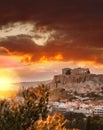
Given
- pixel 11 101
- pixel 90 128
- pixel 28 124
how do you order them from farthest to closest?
pixel 90 128
pixel 11 101
pixel 28 124

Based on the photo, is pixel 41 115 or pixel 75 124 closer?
pixel 41 115

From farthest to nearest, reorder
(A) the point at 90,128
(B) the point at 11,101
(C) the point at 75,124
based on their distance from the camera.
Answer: (C) the point at 75,124 → (A) the point at 90,128 → (B) the point at 11,101

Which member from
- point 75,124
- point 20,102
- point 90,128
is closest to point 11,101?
point 20,102

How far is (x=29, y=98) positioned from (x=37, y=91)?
103 centimetres

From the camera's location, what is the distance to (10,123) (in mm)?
39094

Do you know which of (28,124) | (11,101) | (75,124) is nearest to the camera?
(28,124)

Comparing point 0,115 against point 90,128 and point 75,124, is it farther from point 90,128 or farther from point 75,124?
point 75,124

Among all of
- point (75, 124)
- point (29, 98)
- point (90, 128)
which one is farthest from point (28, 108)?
point (75, 124)

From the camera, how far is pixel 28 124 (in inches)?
1518

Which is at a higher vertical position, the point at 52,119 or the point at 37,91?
the point at 37,91

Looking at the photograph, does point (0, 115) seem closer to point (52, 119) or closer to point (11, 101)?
point (11, 101)

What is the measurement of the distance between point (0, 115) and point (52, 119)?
481 cm

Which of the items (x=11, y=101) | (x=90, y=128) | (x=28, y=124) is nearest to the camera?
(x=28, y=124)

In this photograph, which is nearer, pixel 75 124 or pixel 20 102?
pixel 20 102
